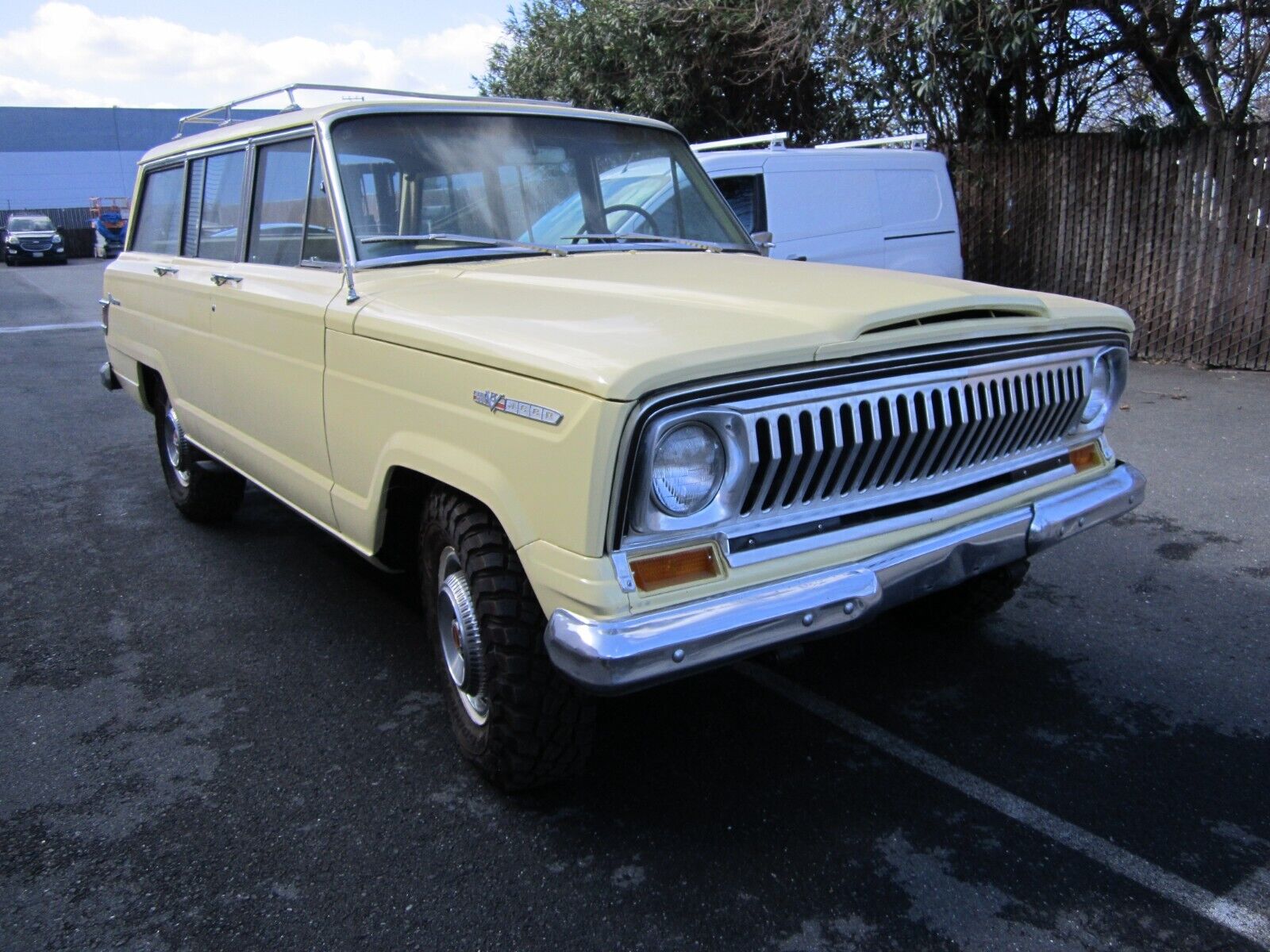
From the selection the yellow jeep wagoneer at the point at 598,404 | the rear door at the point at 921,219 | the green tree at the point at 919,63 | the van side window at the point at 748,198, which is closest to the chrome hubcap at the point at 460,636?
the yellow jeep wagoneer at the point at 598,404

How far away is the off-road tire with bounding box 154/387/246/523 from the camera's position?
5.16 metres

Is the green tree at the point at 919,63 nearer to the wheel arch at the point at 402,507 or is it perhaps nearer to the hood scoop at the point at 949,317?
the hood scoop at the point at 949,317

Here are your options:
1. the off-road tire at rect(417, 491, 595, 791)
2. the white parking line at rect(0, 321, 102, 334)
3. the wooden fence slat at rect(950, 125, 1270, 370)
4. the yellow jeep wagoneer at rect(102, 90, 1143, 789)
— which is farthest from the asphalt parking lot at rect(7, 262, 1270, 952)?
the white parking line at rect(0, 321, 102, 334)

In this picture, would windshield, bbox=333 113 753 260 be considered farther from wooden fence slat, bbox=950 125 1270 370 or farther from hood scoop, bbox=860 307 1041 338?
wooden fence slat, bbox=950 125 1270 370

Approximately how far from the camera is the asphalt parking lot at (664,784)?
247 cm

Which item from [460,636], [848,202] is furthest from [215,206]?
[848,202]

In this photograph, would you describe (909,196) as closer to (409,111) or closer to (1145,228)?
(1145,228)

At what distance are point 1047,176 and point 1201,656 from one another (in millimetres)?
7832

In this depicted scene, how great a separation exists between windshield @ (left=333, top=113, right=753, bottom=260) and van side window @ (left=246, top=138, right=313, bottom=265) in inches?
11.3

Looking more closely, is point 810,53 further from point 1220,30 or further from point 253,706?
point 253,706

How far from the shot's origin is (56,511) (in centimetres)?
580

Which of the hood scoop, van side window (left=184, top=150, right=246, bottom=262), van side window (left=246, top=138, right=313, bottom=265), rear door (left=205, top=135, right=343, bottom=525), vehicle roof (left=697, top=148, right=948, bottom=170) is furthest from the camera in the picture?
vehicle roof (left=697, top=148, right=948, bottom=170)

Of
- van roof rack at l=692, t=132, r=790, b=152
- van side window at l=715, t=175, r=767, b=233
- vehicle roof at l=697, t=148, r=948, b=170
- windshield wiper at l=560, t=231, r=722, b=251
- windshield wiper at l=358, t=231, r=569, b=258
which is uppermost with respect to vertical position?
van roof rack at l=692, t=132, r=790, b=152

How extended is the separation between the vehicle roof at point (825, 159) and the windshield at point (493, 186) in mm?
3767
